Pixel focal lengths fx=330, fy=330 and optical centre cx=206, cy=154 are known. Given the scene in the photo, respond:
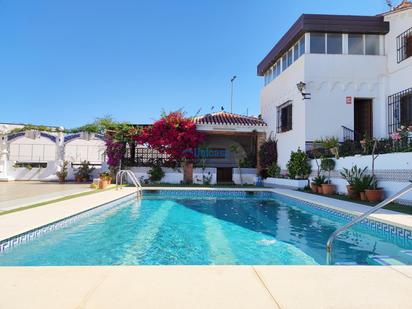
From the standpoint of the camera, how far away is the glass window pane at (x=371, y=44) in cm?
1484

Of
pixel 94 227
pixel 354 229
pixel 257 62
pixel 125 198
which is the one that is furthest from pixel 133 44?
pixel 354 229

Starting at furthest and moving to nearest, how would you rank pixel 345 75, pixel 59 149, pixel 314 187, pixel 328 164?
pixel 59 149 → pixel 345 75 → pixel 314 187 → pixel 328 164

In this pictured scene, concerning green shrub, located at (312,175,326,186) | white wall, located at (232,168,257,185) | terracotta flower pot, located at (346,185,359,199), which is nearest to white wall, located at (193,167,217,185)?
white wall, located at (232,168,257,185)

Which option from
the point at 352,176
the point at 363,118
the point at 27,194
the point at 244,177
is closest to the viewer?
the point at 27,194

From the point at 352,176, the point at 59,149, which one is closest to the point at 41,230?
the point at 352,176

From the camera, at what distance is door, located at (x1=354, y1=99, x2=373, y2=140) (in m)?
14.9

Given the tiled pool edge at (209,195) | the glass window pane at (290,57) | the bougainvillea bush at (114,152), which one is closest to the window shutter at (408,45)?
the glass window pane at (290,57)

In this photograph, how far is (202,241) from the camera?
6.18m

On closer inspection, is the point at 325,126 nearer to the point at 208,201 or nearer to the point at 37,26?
the point at 208,201

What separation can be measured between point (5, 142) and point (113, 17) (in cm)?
1174

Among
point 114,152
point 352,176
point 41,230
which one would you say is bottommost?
point 41,230

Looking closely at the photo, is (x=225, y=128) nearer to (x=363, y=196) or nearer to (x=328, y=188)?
(x=328, y=188)
